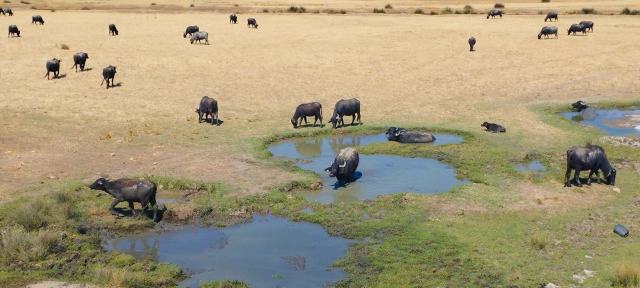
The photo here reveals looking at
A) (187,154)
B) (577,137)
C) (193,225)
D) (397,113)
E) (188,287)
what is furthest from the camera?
(397,113)

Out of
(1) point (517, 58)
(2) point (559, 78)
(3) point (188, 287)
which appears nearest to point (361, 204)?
(3) point (188, 287)

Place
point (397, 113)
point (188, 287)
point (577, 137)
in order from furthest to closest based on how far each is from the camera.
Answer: point (397, 113) < point (577, 137) < point (188, 287)

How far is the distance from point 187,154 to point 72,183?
3910mm

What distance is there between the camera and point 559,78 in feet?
106

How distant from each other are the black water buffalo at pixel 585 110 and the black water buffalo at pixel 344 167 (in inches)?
494

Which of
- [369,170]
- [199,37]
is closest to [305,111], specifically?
[369,170]

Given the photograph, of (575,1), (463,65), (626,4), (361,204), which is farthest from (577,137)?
(575,1)

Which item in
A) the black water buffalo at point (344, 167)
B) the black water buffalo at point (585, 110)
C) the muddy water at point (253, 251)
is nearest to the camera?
the muddy water at point (253, 251)

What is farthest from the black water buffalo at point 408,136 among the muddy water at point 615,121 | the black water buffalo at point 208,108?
the muddy water at point 615,121

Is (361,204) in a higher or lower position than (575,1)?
lower

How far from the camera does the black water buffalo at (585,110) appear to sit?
25.6 meters

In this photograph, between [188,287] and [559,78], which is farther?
[559,78]

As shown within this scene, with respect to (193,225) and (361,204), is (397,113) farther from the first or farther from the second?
(193,225)

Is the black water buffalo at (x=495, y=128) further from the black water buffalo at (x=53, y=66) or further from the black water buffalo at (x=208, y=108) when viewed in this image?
the black water buffalo at (x=53, y=66)
